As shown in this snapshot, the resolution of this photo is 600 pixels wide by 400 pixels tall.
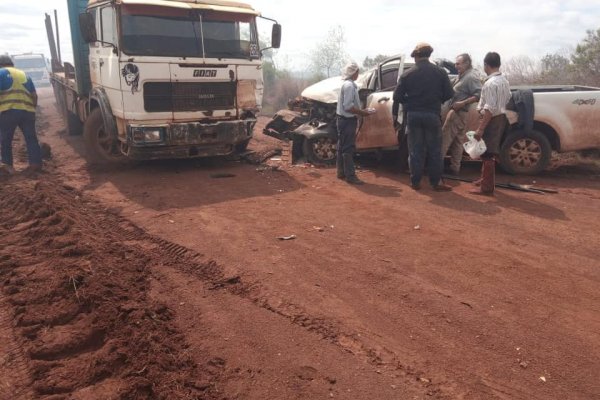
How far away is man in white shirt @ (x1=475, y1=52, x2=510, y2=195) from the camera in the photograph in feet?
20.5

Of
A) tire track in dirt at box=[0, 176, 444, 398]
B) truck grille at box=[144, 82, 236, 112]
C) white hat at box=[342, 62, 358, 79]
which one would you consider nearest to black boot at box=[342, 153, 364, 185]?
white hat at box=[342, 62, 358, 79]

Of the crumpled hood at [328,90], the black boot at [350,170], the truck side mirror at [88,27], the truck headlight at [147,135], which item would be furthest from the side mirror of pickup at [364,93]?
the truck side mirror at [88,27]

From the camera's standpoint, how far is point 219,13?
309 inches

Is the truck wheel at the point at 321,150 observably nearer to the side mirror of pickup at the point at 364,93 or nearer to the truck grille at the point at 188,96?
the side mirror of pickup at the point at 364,93

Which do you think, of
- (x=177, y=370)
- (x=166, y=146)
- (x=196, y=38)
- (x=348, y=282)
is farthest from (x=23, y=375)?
(x=196, y=38)

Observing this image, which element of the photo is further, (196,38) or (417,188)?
(196,38)

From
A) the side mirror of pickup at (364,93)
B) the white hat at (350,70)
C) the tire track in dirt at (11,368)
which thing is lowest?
the tire track in dirt at (11,368)

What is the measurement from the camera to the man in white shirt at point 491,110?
246 inches

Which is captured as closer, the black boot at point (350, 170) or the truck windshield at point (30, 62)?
the black boot at point (350, 170)

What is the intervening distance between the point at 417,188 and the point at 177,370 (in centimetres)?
491

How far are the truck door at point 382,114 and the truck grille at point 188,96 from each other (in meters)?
2.29

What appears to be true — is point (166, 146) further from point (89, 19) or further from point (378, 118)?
point (378, 118)

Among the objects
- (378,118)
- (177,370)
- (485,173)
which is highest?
(378,118)

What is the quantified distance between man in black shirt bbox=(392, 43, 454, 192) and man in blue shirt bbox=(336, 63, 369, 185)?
24.8 inches
